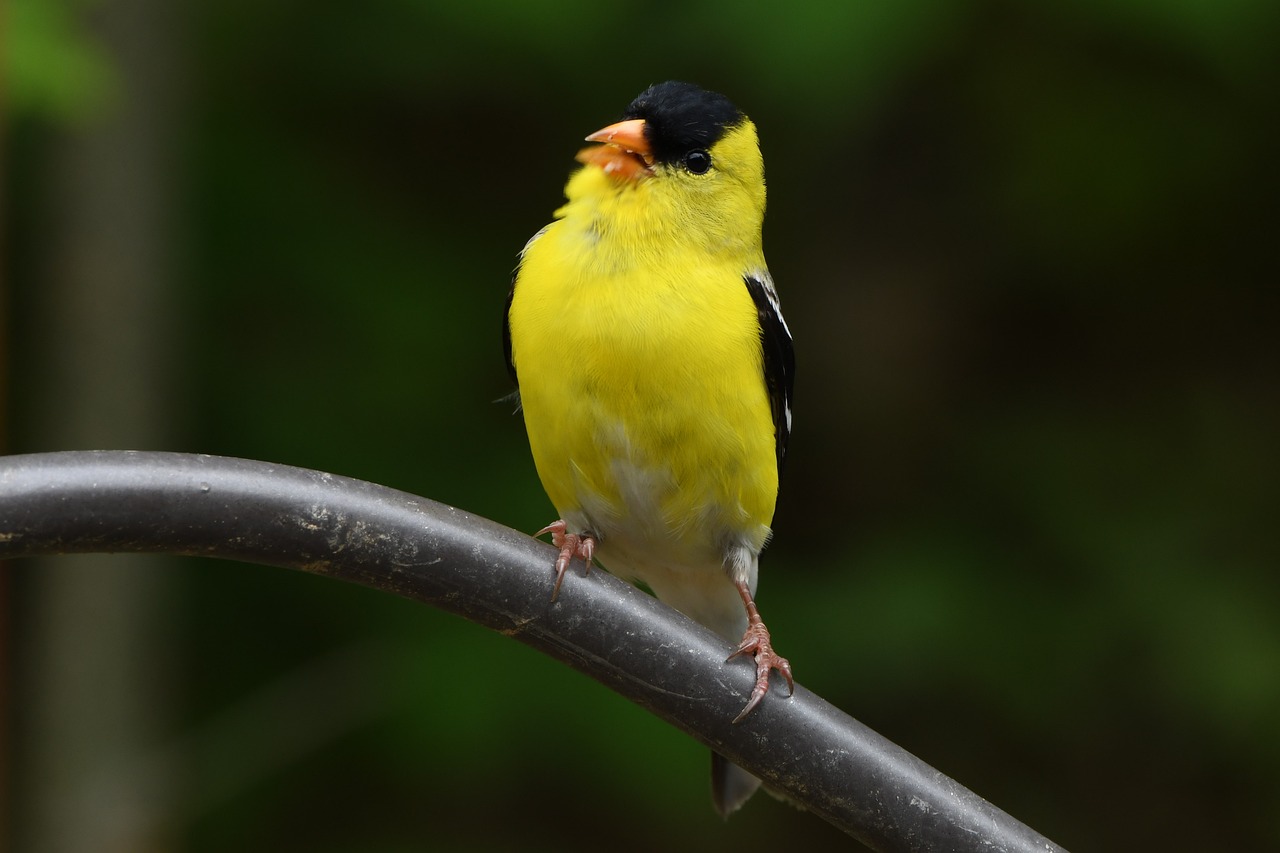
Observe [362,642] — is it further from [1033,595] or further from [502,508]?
[1033,595]

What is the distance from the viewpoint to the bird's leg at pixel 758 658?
6.24 ft

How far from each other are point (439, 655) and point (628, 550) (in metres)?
1.13

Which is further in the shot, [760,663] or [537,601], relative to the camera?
[760,663]

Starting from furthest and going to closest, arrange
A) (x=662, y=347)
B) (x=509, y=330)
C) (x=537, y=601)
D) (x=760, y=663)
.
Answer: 1. (x=509, y=330)
2. (x=662, y=347)
3. (x=760, y=663)
4. (x=537, y=601)

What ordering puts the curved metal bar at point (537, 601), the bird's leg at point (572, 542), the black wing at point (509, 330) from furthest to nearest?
the black wing at point (509, 330)
the bird's leg at point (572, 542)
the curved metal bar at point (537, 601)

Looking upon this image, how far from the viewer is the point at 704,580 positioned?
135 inches

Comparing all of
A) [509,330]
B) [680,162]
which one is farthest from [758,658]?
[680,162]

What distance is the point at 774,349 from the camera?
2920mm

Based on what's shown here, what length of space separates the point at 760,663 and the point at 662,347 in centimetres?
67

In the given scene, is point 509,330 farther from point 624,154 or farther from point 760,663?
point 760,663

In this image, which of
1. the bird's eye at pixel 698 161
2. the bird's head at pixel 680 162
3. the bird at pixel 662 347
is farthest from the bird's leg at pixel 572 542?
the bird's eye at pixel 698 161

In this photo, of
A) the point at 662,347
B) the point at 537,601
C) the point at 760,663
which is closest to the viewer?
the point at 537,601

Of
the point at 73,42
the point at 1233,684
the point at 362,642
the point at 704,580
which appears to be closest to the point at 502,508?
the point at 362,642

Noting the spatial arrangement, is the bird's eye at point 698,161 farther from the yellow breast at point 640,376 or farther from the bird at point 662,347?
the yellow breast at point 640,376
